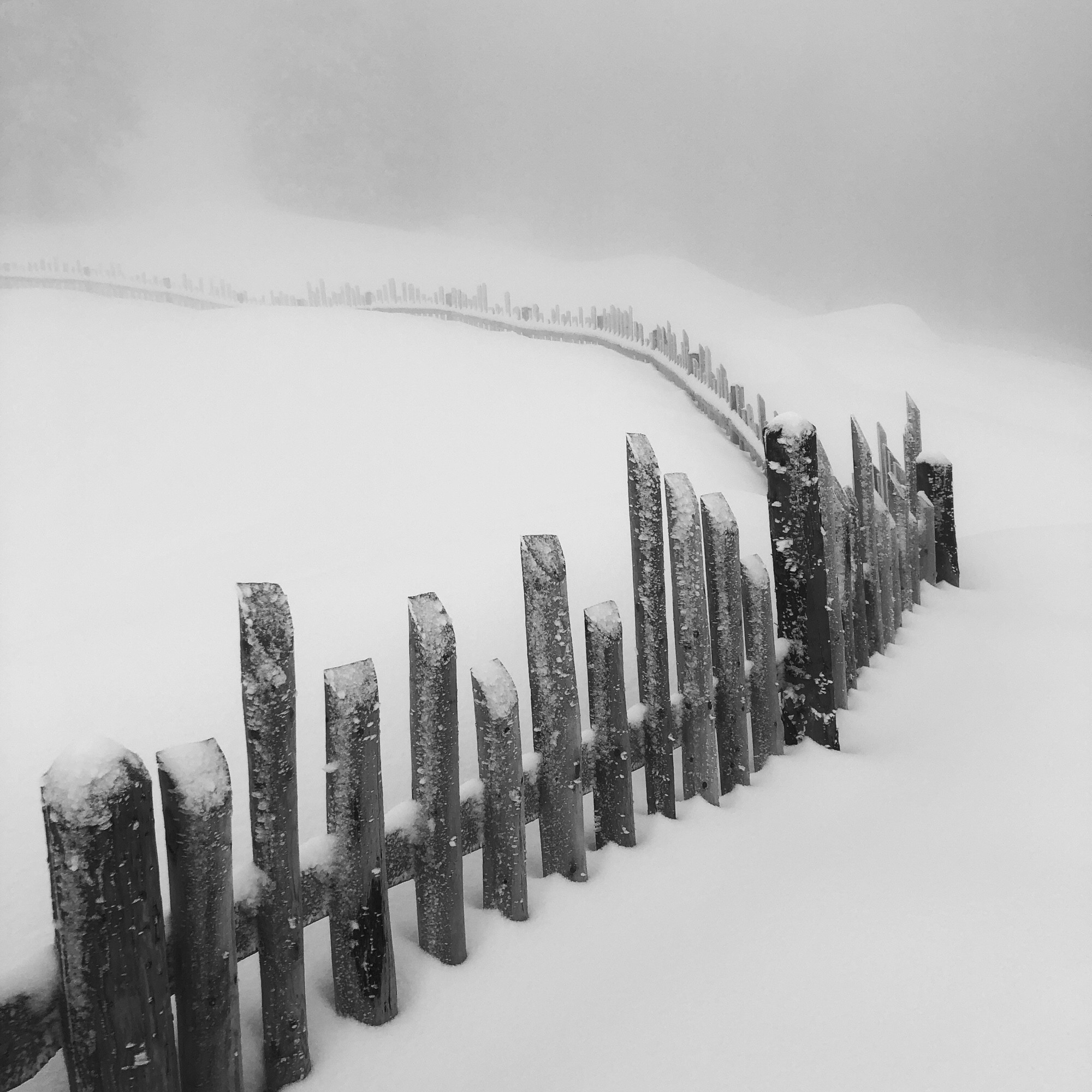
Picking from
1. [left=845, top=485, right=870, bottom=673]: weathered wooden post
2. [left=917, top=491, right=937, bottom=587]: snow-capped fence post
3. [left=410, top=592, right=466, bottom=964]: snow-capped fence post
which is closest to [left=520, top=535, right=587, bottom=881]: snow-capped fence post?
[left=410, top=592, right=466, bottom=964]: snow-capped fence post

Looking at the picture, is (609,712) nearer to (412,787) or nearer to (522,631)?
(412,787)

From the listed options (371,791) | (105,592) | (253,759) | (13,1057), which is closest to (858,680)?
(371,791)

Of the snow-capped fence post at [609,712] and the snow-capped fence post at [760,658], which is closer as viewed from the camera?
the snow-capped fence post at [609,712]

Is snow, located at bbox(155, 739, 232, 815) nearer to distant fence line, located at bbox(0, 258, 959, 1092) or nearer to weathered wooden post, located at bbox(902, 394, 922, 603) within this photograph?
distant fence line, located at bbox(0, 258, 959, 1092)

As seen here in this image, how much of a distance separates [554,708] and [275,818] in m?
0.49

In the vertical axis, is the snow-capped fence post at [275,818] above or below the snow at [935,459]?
below

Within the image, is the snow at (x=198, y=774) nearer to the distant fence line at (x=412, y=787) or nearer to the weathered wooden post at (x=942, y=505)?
the distant fence line at (x=412, y=787)

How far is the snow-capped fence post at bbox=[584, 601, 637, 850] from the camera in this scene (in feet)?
4.15

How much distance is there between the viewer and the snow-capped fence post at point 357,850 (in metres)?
0.86

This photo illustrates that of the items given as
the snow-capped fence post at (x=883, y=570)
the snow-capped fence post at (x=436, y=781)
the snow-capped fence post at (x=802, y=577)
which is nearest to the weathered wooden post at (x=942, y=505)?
the snow-capped fence post at (x=883, y=570)

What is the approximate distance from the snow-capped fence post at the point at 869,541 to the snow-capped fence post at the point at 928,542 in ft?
2.98

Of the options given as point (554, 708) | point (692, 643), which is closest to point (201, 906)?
point (554, 708)

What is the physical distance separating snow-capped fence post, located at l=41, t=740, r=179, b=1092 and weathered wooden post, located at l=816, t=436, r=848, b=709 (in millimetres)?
1623

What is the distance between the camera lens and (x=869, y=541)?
247 centimetres
